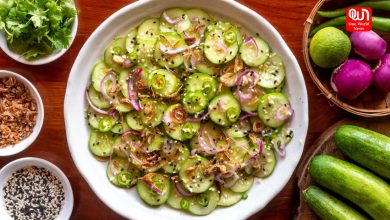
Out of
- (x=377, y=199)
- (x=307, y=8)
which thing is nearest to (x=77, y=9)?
(x=307, y=8)

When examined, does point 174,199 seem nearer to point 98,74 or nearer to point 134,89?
point 134,89

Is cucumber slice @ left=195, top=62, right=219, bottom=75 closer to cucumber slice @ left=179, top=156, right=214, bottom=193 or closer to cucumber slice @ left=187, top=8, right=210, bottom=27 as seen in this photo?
cucumber slice @ left=187, top=8, right=210, bottom=27

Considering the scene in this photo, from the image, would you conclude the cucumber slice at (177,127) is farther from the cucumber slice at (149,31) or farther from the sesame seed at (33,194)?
the sesame seed at (33,194)

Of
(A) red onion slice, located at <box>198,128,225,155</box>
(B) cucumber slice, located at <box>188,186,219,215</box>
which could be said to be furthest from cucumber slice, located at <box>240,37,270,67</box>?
(B) cucumber slice, located at <box>188,186,219,215</box>

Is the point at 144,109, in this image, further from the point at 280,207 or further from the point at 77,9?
the point at 280,207

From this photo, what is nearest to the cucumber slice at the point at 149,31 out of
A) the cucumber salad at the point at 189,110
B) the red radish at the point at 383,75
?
the cucumber salad at the point at 189,110

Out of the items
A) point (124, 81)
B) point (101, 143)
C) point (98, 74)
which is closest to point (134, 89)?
point (124, 81)
